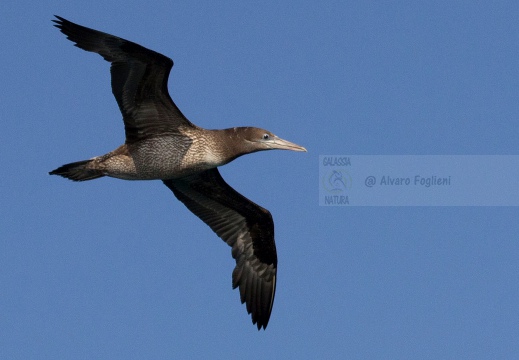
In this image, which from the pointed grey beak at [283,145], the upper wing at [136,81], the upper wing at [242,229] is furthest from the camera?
the upper wing at [242,229]

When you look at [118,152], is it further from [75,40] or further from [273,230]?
[273,230]

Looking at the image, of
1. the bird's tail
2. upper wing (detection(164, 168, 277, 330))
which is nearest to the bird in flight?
the bird's tail

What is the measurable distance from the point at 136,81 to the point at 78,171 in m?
1.64

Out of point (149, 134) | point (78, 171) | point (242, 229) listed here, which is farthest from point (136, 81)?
point (242, 229)

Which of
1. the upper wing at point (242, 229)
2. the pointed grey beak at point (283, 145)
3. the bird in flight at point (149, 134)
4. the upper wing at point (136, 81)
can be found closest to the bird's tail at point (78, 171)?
the bird in flight at point (149, 134)

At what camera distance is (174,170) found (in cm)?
1577

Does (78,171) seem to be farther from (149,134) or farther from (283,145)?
(283,145)

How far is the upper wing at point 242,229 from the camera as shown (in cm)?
1748

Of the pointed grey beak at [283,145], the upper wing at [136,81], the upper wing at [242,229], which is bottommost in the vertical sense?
the upper wing at [242,229]

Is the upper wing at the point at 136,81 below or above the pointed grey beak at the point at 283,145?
above

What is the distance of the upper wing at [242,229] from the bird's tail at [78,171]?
6.74ft

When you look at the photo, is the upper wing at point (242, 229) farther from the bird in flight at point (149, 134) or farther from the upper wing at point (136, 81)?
the upper wing at point (136, 81)

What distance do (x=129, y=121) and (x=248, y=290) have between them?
144 inches

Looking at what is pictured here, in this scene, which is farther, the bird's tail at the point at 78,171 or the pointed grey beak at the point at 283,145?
the pointed grey beak at the point at 283,145
